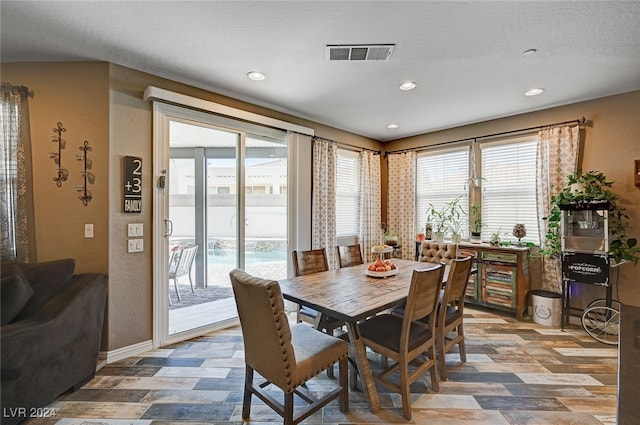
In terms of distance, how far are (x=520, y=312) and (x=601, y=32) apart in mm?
2989

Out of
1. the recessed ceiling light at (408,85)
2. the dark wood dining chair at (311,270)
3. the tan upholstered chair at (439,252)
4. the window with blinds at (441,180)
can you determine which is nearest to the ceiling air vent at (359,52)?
the recessed ceiling light at (408,85)

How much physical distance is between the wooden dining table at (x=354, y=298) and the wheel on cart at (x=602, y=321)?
2270mm

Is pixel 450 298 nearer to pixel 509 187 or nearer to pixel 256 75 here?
pixel 509 187

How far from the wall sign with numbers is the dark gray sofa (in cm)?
62

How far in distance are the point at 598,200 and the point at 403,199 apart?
2.48 m

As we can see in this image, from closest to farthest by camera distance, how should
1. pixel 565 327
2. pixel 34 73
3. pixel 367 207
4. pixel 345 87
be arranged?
1. pixel 34 73
2. pixel 345 87
3. pixel 565 327
4. pixel 367 207

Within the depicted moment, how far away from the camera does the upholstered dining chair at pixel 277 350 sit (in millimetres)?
1545

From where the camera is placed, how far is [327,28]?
6.63 feet

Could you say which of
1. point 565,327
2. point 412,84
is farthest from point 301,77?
point 565,327

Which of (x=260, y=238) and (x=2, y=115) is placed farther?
(x=260, y=238)

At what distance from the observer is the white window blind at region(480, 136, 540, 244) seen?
12.6ft

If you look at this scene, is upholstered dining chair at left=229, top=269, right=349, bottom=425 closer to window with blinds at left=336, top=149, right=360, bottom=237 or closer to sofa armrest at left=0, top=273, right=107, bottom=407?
sofa armrest at left=0, top=273, right=107, bottom=407

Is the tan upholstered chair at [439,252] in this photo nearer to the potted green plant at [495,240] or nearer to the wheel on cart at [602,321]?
the potted green plant at [495,240]

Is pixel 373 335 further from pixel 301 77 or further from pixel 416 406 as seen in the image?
pixel 301 77
